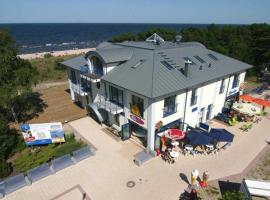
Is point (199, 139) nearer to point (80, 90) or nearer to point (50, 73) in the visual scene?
point (80, 90)

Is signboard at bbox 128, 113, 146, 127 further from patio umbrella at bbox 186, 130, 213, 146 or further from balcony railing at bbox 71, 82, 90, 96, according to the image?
balcony railing at bbox 71, 82, 90, 96

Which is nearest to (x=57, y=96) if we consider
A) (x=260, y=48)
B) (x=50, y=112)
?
(x=50, y=112)

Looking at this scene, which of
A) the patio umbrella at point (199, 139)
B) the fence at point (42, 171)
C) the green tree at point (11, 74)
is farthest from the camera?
the green tree at point (11, 74)

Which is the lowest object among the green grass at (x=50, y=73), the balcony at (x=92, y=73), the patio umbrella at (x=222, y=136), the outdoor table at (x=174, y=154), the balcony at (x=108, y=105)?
the green grass at (x=50, y=73)

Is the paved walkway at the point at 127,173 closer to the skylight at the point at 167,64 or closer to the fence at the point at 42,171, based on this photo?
the fence at the point at 42,171

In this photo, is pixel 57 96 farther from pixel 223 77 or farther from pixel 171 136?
pixel 223 77

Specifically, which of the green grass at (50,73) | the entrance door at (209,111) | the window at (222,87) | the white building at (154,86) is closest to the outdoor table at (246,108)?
the white building at (154,86)
